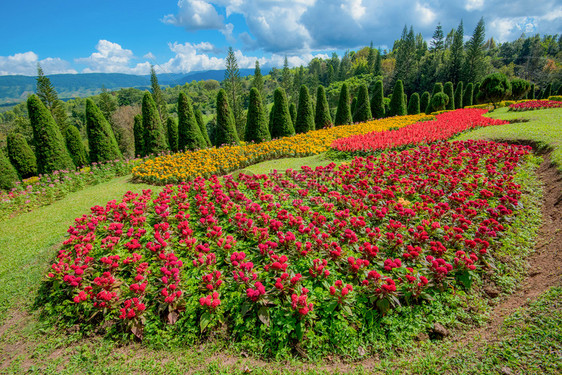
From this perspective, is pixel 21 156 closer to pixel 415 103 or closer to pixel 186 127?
pixel 186 127

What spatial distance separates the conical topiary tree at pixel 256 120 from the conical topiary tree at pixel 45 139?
10.3 m

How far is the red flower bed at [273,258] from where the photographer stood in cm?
352

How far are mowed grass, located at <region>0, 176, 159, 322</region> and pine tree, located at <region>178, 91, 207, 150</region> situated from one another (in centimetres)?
652

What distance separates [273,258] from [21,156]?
18.4 meters

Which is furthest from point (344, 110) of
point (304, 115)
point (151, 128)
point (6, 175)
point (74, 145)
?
point (6, 175)

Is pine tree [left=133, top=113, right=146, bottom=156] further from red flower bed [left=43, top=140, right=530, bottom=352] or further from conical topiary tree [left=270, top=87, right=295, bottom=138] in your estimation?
red flower bed [left=43, top=140, right=530, bottom=352]

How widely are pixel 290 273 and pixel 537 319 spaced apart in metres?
3.13

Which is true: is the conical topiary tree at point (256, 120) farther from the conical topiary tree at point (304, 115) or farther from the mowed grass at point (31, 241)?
the mowed grass at point (31, 241)

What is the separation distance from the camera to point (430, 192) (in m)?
6.00

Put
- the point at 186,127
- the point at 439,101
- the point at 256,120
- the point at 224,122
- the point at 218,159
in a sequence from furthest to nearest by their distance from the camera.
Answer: the point at 439,101 < the point at 224,122 < the point at 256,120 < the point at 186,127 < the point at 218,159

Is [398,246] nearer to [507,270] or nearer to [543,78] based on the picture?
[507,270]

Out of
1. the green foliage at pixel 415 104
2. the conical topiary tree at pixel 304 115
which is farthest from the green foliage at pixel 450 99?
the conical topiary tree at pixel 304 115

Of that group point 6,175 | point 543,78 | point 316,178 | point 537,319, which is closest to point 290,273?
point 537,319

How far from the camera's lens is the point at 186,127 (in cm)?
1563
